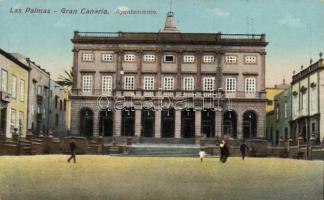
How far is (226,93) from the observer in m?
41.6

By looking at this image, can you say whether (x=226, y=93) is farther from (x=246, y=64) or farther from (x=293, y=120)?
(x=293, y=120)

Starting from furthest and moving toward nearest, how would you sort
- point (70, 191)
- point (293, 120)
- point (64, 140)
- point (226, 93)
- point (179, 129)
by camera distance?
point (179, 129) < point (226, 93) < point (293, 120) < point (64, 140) < point (70, 191)

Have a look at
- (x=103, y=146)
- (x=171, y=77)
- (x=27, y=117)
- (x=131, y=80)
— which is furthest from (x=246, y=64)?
(x=27, y=117)

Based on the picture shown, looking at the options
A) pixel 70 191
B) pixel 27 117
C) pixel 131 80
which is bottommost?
pixel 70 191

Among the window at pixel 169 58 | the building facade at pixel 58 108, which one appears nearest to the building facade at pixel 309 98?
the window at pixel 169 58

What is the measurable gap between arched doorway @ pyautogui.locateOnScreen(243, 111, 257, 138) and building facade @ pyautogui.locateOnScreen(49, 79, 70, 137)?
13.0 m

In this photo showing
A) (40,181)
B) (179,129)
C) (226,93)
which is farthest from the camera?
(179,129)

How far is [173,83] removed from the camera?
142 ft

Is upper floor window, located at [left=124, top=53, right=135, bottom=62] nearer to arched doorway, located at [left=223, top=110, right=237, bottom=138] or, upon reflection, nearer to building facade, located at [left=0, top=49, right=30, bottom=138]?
arched doorway, located at [left=223, top=110, right=237, bottom=138]

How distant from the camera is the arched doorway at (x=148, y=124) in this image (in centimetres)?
4169

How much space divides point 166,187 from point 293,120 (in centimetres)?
2281

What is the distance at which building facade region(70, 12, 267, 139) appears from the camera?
123ft

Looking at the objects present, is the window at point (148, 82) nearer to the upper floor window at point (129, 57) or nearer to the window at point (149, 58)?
the window at point (149, 58)

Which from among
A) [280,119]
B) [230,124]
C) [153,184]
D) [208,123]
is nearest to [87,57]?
[208,123]
